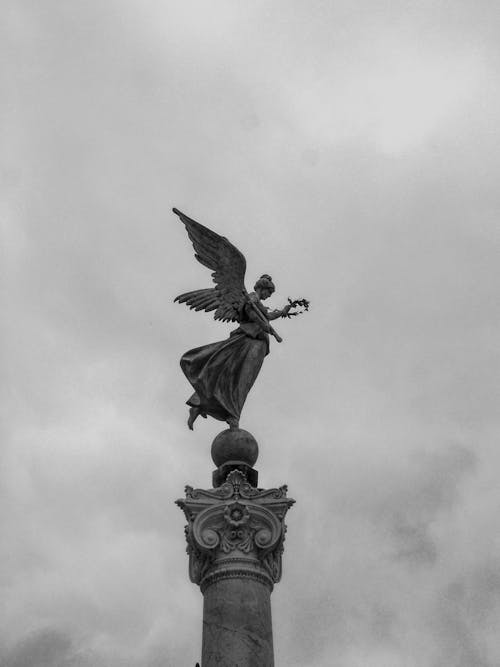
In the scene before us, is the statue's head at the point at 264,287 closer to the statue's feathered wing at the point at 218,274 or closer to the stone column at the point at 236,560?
the statue's feathered wing at the point at 218,274

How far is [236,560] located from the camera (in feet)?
49.5

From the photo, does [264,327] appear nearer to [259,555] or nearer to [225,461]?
[225,461]

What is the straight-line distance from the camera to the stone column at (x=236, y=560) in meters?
14.3

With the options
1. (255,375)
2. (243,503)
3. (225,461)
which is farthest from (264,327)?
(243,503)

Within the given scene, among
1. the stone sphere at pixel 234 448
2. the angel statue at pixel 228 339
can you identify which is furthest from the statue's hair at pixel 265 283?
the stone sphere at pixel 234 448

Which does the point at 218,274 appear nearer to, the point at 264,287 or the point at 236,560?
the point at 264,287

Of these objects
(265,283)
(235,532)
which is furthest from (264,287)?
(235,532)

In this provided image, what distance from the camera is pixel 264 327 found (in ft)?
59.8

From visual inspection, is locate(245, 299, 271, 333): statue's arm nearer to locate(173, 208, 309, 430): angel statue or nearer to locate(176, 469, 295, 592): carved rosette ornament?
locate(173, 208, 309, 430): angel statue

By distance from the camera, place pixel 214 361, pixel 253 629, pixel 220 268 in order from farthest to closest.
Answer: pixel 220 268
pixel 214 361
pixel 253 629

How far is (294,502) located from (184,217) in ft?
22.4

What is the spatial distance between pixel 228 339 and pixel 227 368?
630 millimetres

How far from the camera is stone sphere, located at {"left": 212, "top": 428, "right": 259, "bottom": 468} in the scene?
55.0 ft

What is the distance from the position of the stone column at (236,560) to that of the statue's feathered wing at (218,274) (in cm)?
372
